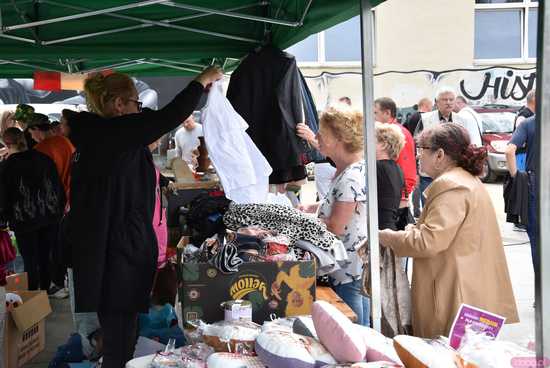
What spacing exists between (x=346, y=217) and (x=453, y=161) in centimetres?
56

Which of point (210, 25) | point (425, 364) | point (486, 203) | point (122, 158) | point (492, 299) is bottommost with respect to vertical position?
point (492, 299)

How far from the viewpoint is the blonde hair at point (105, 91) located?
2.94m

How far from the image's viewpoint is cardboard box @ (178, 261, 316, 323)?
8.00 feet

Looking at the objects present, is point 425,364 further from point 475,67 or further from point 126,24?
point 475,67

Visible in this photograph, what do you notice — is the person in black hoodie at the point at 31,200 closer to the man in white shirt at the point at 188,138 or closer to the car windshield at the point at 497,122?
the man in white shirt at the point at 188,138

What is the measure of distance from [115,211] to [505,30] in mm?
17558

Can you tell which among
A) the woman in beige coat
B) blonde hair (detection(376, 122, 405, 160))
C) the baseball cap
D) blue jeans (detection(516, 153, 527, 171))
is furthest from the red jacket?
the baseball cap

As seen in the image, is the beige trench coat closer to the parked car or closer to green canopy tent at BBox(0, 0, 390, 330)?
green canopy tent at BBox(0, 0, 390, 330)

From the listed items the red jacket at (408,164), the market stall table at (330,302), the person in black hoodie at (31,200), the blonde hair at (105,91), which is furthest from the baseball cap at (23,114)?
the market stall table at (330,302)

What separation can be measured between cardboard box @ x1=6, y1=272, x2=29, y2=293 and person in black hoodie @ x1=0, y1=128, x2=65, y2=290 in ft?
2.82

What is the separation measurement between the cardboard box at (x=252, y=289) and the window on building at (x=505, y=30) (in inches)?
672

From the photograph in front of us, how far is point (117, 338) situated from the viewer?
292cm

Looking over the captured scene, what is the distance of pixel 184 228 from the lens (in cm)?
429

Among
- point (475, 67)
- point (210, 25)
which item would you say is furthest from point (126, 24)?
point (475, 67)
